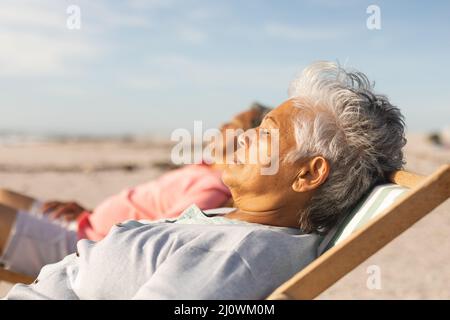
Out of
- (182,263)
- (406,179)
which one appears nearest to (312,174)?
(406,179)

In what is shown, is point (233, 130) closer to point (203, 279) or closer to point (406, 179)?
point (406, 179)

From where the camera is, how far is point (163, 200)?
4.45 m

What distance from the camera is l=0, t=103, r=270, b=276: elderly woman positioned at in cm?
375

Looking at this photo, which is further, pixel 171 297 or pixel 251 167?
pixel 251 167

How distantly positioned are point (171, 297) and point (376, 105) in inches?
44.3

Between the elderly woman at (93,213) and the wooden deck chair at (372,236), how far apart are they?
7.21 ft

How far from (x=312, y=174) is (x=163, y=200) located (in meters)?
2.20

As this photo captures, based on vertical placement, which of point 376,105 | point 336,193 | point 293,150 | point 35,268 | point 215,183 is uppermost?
point 376,105

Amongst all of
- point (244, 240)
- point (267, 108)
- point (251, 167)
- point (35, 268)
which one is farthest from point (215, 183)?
point (244, 240)

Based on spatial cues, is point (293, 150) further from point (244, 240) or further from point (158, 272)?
point (158, 272)

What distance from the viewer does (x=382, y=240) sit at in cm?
196

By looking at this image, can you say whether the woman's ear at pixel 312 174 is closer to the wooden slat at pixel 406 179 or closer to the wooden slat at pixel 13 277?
the wooden slat at pixel 406 179

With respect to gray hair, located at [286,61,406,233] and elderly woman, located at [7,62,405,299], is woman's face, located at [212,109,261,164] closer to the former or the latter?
elderly woman, located at [7,62,405,299]

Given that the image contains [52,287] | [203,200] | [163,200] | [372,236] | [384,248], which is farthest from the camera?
[384,248]
